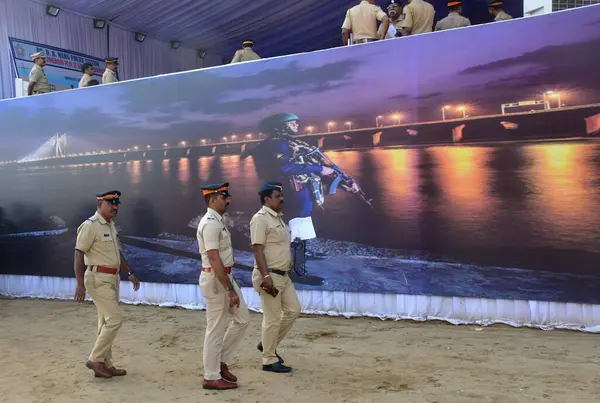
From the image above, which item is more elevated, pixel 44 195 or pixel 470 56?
pixel 470 56

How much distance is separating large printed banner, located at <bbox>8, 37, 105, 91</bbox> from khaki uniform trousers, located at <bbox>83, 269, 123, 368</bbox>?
788 cm

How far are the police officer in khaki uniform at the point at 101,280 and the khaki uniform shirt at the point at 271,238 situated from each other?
139cm

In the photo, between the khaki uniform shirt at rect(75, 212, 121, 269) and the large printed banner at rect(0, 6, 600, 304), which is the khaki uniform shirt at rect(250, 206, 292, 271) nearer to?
the khaki uniform shirt at rect(75, 212, 121, 269)

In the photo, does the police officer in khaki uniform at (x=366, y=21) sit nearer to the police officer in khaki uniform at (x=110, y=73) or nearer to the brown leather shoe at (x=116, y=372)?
the police officer in khaki uniform at (x=110, y=73)

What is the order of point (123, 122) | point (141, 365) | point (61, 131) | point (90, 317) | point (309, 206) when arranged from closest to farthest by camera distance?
1. point (141, 365)
2. point (309, 206)
3. point (90, 317)
4. point (123, 122)
5. point (61, 131)

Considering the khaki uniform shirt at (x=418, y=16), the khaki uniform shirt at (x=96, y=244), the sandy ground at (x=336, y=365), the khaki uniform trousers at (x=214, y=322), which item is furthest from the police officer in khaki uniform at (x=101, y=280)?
the khaki uniform shirt at (x=418, y=16)

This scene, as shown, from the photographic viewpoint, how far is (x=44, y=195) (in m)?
9.81

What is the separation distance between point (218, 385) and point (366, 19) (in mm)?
5302

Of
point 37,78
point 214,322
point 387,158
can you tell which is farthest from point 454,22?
point 37,78

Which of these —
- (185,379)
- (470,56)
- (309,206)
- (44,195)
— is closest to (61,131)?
(44,195)

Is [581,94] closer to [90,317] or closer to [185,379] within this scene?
[185,379]

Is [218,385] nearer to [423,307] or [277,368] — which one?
[277,368]

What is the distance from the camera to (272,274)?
483cm

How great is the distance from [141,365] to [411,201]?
12.0 feet
